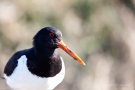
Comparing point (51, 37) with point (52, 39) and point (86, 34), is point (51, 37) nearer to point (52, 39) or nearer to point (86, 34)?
point (52, 39)

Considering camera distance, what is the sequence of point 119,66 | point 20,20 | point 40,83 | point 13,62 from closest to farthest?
1. point 40,83
2. point 13,62
3. point 20,20
4. point 119,66

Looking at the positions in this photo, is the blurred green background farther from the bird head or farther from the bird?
the bird head

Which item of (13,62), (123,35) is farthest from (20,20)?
(13,62)

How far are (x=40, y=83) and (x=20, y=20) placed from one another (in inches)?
210

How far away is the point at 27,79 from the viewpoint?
4988mm

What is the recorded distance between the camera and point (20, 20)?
10.1 meters

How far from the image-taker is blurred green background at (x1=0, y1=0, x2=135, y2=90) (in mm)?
10125

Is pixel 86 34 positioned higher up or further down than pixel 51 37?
higher up

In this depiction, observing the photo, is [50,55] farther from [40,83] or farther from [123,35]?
[123,35]

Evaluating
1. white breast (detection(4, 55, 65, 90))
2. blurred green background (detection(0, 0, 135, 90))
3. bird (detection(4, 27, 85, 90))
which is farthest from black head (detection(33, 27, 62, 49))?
blurred green background (detection(0, 0, 135, 90))

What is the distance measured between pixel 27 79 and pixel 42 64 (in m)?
0.28

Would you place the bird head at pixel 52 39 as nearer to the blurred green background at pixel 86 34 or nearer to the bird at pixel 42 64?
the bird at pixel 42 64

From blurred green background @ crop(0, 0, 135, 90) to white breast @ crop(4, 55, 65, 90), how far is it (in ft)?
15.4

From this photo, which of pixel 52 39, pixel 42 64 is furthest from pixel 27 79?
pixel 52 39
